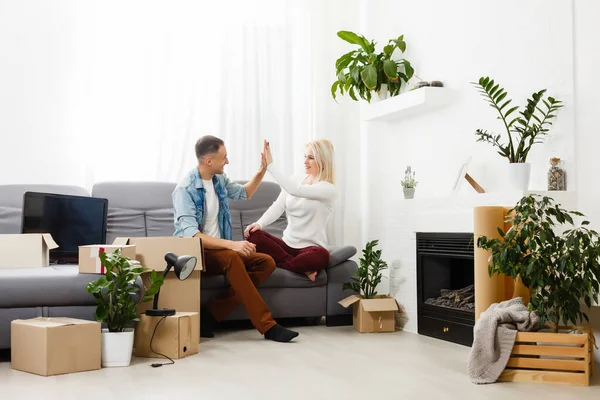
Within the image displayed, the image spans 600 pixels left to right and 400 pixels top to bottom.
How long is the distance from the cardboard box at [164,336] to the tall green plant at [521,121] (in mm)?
1850

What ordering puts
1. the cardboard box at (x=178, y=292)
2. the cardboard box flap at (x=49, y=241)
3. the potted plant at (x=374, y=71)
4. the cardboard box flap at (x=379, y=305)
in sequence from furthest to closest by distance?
1. the potted plant at (x=374, y=71)
2. the cardboard box flap at (x=379, y=305)
3. the cardboard box at (x=178, y=292)
4. the cardboard box flap at (x=49, y=241)

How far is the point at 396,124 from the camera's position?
16.4ft

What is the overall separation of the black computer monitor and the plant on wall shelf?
1934mm

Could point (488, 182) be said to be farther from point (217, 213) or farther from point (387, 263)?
point (217, 213)

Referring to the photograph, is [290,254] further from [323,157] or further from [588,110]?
[588,110]

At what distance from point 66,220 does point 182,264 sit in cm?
100

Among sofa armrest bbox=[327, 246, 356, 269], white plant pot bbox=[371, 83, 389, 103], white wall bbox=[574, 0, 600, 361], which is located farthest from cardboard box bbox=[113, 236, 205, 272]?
white wall bbox=[574, 0, 600, 361]

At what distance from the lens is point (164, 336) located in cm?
341

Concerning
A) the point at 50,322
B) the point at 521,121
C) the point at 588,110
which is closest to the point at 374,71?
the point at 521,121

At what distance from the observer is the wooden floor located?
266 cm

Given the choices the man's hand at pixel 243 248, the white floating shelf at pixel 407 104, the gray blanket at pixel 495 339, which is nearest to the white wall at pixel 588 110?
the gray blanket at pixel 495 339

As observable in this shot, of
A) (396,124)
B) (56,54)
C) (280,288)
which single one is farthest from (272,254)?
(56,54)

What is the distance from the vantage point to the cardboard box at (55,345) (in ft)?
9.77

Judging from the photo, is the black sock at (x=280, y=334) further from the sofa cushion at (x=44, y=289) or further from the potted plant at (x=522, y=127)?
the potted plant at (x=522, y=127)
